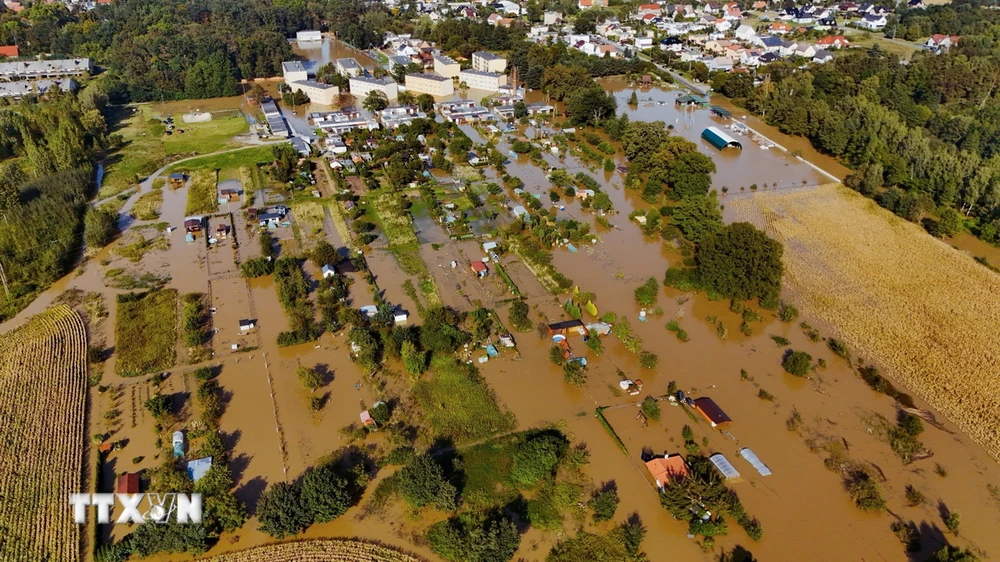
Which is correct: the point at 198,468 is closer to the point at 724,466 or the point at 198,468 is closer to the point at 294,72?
the point at 724,466

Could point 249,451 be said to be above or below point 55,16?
below

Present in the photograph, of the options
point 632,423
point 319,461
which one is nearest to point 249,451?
point 319,461

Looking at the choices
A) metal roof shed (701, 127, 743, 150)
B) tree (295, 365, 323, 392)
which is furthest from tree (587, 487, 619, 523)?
metal roof shed (701, 127, 743, 150)

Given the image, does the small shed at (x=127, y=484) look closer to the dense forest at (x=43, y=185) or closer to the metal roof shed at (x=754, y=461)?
the dense forest at (x=43, y=185)

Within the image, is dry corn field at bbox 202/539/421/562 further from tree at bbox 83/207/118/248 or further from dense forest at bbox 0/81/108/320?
tree at bbox 83/207/118/248

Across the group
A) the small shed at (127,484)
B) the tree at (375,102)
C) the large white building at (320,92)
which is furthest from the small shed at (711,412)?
the large white building at (320,92)

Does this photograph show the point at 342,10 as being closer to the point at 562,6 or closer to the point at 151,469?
the point at 562,6
